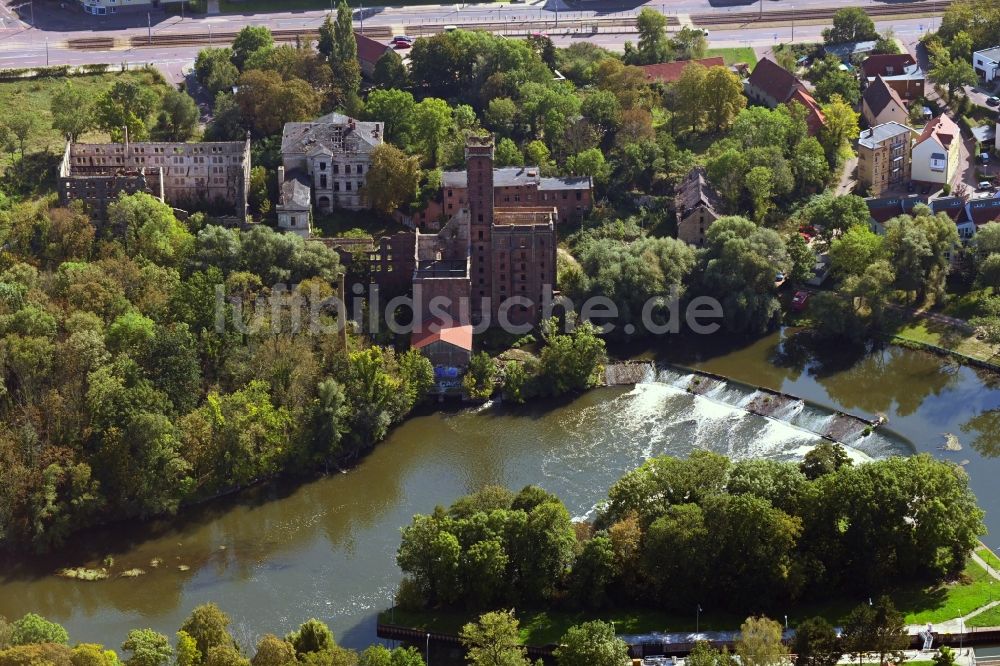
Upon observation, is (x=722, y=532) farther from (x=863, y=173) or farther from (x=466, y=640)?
(x=863, y=173)

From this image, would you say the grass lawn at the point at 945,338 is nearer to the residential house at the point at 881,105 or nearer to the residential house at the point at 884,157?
the residential house at the point at 884,157

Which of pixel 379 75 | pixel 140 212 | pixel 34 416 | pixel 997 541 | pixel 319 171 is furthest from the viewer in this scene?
pixel 379 75

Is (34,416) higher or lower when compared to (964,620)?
higher

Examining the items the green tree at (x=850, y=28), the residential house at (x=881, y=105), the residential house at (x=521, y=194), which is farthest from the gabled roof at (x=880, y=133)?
the green tree at (x=850, y=28)

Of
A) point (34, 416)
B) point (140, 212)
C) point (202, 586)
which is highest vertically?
point (140, 212)

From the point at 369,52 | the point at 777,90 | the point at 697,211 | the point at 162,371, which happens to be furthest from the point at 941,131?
the point at 162,371

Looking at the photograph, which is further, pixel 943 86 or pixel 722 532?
pixel 943 86

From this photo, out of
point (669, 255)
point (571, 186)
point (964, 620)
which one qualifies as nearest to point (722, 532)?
point (964, 620)
